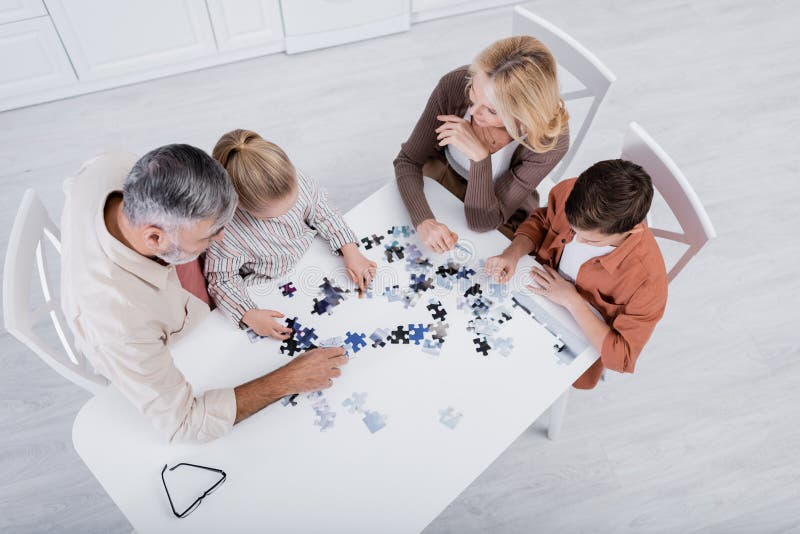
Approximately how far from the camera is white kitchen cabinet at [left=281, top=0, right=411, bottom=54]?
3725mm

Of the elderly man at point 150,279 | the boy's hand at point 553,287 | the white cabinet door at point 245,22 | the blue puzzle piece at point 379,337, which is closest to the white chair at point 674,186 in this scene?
the boy's hand at point 553,287

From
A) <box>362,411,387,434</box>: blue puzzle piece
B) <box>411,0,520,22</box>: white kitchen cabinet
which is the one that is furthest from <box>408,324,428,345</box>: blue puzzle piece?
<box>411,0,520,22</box>: white kitchen cabinet

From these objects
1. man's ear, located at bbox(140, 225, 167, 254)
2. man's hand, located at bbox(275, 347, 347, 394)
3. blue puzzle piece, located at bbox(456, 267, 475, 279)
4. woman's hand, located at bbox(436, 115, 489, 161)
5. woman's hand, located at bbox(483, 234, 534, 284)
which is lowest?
man's hand, located at bbox(275, 347, 347, 394)

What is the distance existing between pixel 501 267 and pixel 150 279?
42.0 inches

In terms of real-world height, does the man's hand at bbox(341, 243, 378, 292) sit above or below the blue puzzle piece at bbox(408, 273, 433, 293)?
above

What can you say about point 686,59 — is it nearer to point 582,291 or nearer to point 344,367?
point 582,291

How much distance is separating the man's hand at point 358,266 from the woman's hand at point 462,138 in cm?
48

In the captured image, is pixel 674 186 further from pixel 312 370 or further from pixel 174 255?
pixel 174 255

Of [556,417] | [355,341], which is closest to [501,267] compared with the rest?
[355,341]

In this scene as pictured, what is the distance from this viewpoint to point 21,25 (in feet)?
10.9

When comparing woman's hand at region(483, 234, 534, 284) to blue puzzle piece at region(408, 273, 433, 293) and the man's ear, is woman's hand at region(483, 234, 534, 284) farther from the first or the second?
the man's ear

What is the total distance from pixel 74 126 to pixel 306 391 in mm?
2833

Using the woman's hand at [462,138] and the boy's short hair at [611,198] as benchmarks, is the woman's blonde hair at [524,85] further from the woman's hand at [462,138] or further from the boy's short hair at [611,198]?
the boy's short hair at [611,198]

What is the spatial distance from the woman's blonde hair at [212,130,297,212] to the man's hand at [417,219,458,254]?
1.65ft
